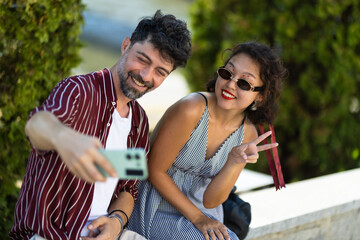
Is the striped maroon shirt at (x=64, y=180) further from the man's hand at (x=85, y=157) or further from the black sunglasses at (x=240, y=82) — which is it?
the black sunglasses at (x=240, y=82)

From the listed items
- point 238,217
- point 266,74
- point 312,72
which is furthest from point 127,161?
point 312,72

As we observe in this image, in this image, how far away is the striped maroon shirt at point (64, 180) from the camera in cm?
215

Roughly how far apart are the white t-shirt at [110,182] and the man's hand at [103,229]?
51 mm

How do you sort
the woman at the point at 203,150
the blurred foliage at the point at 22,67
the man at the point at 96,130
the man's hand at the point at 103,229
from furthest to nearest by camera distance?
the blurred foliage at the point at 22,67 → the woman at the point at 203,150 → the man's hand at the point at 103,229 → the man at the point at 96,130

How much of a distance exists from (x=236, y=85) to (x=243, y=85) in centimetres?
4

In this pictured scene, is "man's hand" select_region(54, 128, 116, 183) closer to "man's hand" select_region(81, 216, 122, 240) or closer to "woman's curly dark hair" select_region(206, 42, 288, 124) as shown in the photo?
"man's hand" select_region(81, 216, 122, 240)

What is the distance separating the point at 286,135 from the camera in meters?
5.75

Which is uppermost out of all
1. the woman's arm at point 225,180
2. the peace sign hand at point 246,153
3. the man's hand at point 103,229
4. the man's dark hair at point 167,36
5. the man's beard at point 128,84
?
the man's dark hair at point 167,36

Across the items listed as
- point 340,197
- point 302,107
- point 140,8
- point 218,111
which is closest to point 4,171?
point 218,111

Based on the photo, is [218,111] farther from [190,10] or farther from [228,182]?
[190,10]

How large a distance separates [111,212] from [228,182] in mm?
667

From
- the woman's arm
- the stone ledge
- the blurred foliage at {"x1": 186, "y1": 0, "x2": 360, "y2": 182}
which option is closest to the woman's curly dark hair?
the woman's arm

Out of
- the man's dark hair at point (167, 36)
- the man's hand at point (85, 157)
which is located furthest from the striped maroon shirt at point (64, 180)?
the man's hand at point (85, 157)

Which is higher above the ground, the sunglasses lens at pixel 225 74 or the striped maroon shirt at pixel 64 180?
the sunglasses lens at pixel 225 74
